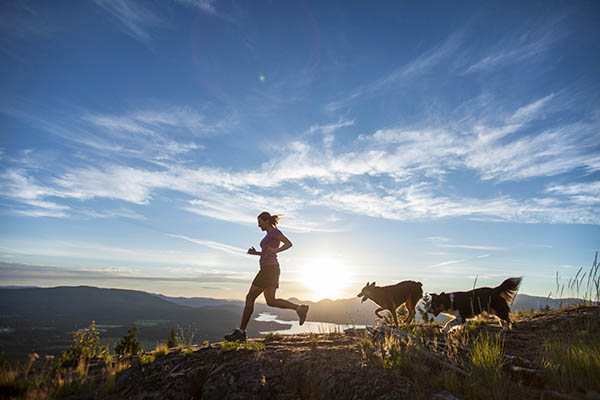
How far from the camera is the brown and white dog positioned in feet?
34.6

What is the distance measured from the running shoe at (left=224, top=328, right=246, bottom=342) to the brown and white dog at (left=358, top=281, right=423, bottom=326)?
5.48 m

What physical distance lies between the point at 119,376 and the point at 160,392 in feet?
3.57

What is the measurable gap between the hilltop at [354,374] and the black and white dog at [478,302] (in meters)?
2.97

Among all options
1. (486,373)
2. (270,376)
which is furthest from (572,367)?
(270,376)

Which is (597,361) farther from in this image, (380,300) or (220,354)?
(380,300)

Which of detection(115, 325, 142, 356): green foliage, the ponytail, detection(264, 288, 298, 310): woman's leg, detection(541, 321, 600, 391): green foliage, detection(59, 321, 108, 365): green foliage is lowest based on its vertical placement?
detection(115, 325, 142, 356): green foliage

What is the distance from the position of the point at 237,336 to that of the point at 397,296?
629 centimetres

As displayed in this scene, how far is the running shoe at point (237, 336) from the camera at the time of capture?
6566 mm

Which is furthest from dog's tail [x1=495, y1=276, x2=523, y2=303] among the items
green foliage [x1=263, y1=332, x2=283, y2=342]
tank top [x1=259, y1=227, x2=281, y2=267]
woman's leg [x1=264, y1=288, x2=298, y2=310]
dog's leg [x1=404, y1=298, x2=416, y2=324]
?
tank top [x1=259, y1=227, x2=281, y2=267]

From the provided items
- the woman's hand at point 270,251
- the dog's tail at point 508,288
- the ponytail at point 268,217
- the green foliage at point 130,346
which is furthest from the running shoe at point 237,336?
the dog's tail at point 508,288

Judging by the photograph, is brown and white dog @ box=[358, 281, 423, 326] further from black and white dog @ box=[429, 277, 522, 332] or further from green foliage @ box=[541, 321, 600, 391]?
green foliage @ box=[541, 321, 600, 391]

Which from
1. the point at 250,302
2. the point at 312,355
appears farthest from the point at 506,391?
the point at 250,302

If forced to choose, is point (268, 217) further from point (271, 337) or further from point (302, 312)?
point (271, 337)

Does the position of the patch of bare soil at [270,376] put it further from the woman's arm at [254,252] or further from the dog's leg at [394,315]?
the dog's leg at [394,315]
